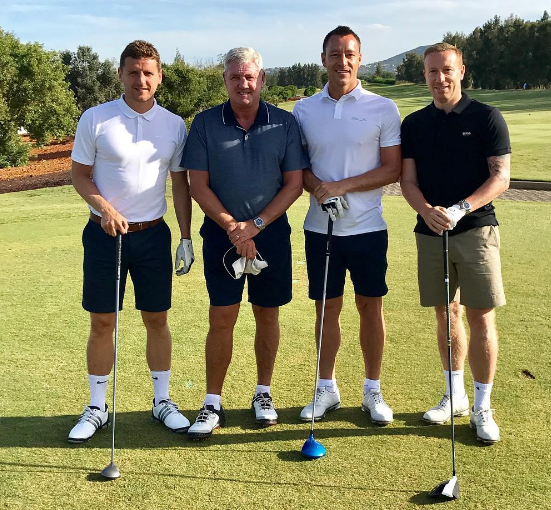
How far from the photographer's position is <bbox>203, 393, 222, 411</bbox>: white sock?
3.98 m

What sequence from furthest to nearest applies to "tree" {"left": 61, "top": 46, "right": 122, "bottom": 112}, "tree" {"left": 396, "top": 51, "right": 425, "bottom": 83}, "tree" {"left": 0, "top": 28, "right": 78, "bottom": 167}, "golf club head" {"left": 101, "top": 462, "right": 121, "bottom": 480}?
"tree" {"left": 396, "top": 51, "right": 425, "bottom": 83} < "tree" {"left": 61, "top": 46, "right": 122, "bottom": 112} < "tree" {"left": 0, "top": 28, "right": 78, "bottom": 167} < "golf club head" {"left": 101, "top": 462, "right": 121, "bottom": 480}

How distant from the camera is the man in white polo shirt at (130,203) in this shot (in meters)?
3.77

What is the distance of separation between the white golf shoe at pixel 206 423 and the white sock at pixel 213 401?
0.02 m

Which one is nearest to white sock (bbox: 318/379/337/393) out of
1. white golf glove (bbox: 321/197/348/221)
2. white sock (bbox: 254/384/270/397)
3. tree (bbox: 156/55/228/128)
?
white sock (bbox: 254/384/270/397)

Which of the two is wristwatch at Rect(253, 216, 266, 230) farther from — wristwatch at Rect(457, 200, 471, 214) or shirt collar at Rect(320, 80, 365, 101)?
wristwatch at Rect(457, 200, 471, 214)

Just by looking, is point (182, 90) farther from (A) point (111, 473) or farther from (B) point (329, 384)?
(A) point (111, 473)

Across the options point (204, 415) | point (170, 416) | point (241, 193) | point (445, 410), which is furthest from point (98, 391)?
point (445, 410)

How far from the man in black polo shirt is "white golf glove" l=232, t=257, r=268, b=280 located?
913mm

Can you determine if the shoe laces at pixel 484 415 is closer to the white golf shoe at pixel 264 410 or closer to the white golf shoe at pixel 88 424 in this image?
the white golf shoe at pixel 264 410

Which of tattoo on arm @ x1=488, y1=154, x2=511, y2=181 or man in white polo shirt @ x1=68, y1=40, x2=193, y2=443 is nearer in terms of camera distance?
tattoo on arm @ x1=488, y1=154, x2=511, y2=181

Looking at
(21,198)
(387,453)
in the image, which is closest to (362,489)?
(387,453)

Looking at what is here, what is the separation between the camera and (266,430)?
12.7 feet

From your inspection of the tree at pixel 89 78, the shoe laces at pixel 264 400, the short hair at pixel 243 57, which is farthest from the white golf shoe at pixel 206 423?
the tree at pixel 89 78

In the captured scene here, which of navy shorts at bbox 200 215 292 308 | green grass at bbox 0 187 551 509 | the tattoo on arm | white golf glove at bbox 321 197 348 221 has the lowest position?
green grass at bbox 0 187 551 509
